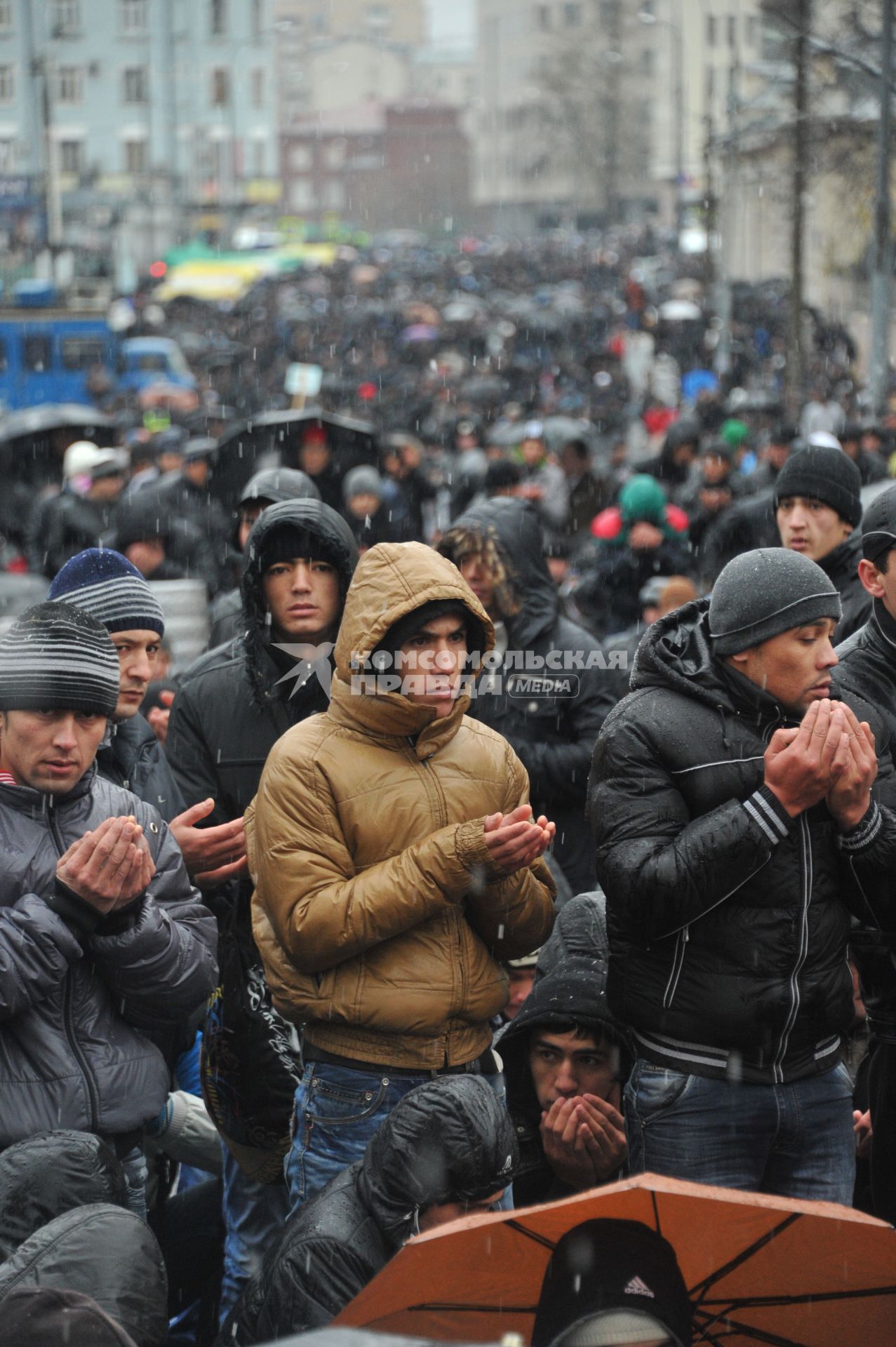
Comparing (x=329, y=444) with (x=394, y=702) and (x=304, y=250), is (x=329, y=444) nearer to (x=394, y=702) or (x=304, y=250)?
(x=394, y=702)

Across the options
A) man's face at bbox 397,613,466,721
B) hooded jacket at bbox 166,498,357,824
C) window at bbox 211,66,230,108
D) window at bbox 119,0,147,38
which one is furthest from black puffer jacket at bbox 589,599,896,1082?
window at bbox 211,66,230,108

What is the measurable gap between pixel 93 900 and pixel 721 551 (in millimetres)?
5018

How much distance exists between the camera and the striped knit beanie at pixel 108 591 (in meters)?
4.59

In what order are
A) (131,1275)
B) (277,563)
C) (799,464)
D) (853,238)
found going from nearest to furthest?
(131,1275)
(277,563)
(799,464)
(853,238)

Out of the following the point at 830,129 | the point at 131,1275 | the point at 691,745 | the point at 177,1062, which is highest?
the point at 830,129

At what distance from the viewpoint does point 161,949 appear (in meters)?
3.50

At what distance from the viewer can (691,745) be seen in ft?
11.0

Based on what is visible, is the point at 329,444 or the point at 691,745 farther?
the point at 329,444

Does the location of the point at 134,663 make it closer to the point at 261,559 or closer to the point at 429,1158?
the point at 261,559

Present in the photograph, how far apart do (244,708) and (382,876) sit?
111cm

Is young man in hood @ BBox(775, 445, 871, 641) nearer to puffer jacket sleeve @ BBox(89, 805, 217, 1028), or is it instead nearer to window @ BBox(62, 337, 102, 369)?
puffer jacket sleeve @ BBox(89, 805, 217, 1028)

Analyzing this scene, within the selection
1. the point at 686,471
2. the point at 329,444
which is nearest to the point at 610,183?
the point at 686,471

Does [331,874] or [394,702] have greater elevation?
[394,702]

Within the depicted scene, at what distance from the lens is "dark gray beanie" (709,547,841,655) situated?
3328 millimetres
